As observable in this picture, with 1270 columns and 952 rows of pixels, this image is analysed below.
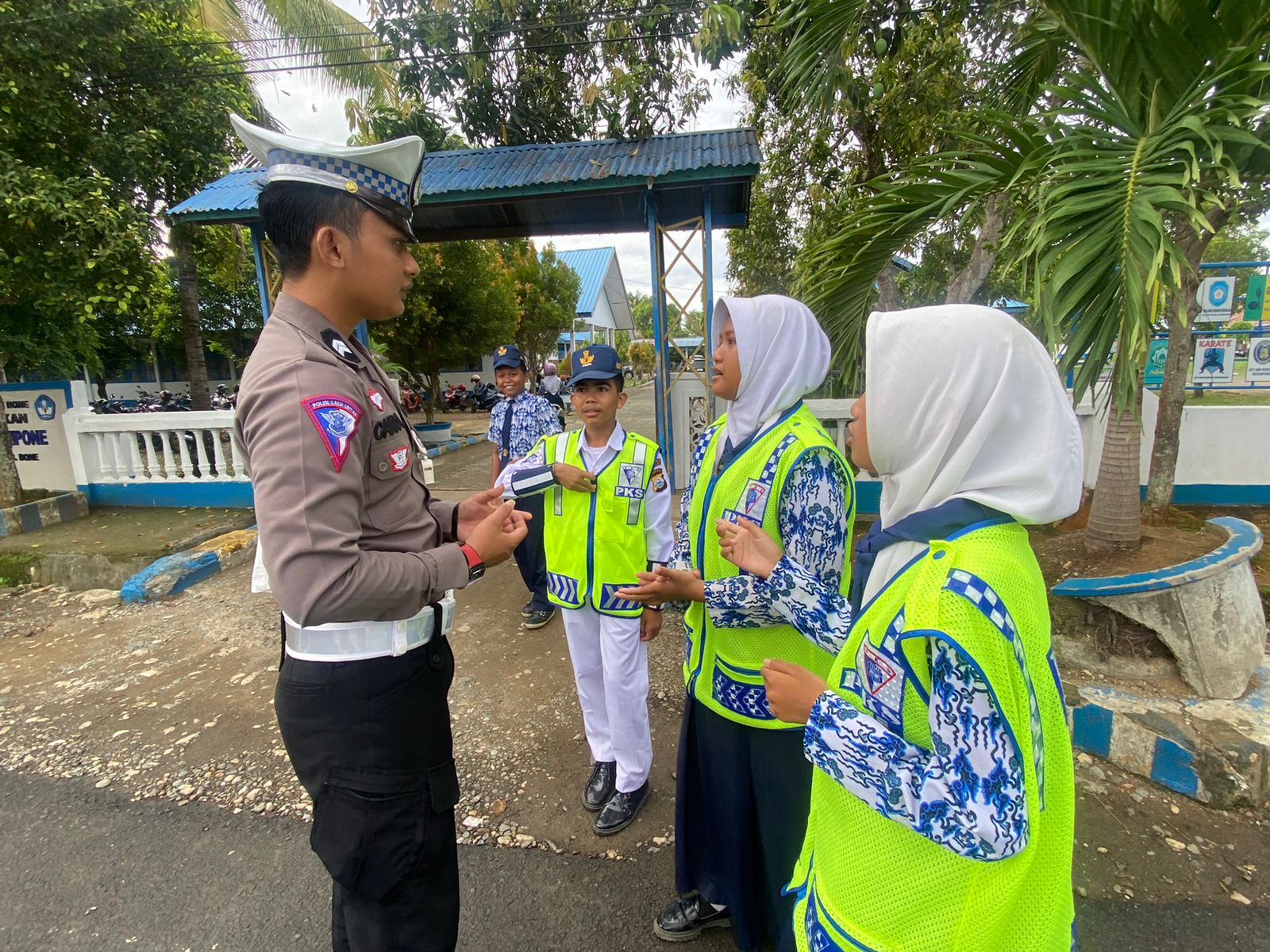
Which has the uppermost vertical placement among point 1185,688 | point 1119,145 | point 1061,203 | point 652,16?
point 652,16

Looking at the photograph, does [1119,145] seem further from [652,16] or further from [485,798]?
[652,16]

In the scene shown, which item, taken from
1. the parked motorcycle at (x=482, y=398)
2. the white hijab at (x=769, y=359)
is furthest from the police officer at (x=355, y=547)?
the parked motorcycle at (x=482, y=398)

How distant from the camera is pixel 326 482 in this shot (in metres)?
1.09

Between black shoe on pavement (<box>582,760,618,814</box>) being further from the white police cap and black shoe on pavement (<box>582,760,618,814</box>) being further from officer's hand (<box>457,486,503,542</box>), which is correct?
the white police cap

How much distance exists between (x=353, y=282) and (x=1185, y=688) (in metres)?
3.34

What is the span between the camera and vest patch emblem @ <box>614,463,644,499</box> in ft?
7.73

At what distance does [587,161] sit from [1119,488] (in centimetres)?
466

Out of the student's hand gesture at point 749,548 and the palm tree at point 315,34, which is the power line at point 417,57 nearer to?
the palm tree at point 315,34

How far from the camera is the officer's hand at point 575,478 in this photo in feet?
7.73

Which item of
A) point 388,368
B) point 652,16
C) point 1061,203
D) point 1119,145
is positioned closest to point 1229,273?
point 1119,145

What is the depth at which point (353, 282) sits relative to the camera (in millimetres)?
1271

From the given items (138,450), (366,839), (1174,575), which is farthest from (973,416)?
(138,450)

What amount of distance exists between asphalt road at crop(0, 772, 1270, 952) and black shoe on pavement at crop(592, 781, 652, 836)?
124mm

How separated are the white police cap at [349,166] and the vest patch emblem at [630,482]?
46.5 inches
